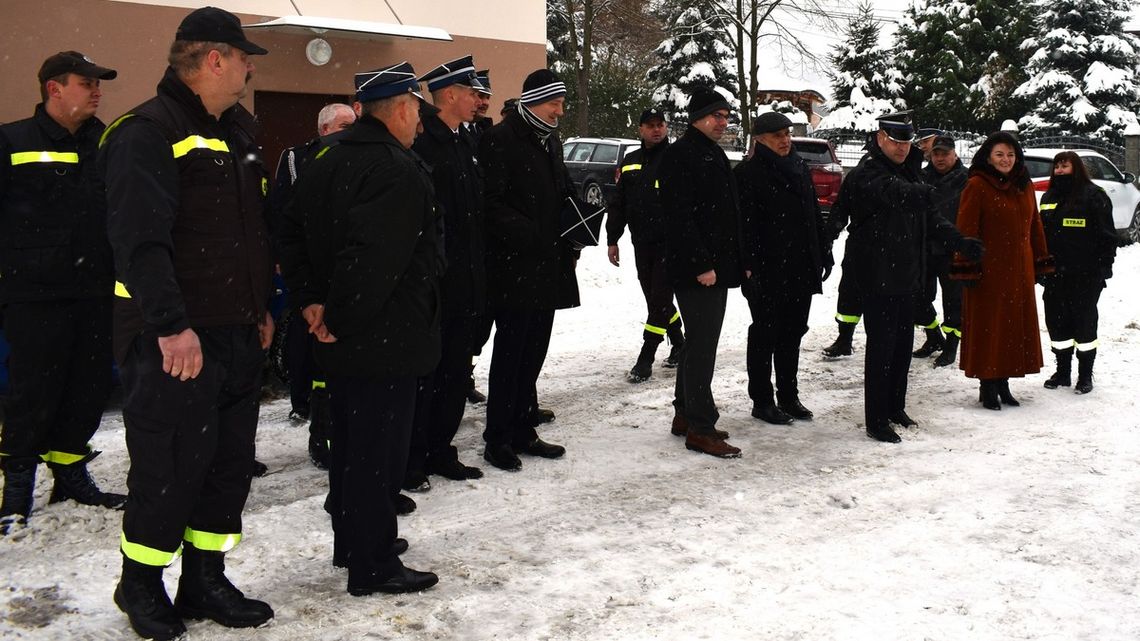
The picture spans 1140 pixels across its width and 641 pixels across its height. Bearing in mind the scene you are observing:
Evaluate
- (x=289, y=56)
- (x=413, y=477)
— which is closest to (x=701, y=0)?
(x=289, y=56)

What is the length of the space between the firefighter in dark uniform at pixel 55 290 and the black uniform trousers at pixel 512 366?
2.04 meters

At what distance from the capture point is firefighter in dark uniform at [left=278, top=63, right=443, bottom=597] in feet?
13.0

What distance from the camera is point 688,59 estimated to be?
135 ft

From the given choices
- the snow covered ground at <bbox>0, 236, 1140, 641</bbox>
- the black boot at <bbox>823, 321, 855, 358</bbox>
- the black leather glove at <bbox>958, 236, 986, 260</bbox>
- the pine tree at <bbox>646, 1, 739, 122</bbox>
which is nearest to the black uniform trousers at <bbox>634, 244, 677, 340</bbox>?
the snow covered ground at <bbox>0, 236, 1140, 641</bbox>

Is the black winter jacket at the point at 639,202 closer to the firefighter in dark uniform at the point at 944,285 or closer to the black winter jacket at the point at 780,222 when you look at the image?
the black winter jacket at the point at 780,222

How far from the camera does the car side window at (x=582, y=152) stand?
82.3 feet

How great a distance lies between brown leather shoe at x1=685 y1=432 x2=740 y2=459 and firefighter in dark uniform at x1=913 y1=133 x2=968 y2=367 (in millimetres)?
3528

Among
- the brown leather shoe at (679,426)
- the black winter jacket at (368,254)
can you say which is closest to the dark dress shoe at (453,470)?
the brown leather shoe at (679,426)

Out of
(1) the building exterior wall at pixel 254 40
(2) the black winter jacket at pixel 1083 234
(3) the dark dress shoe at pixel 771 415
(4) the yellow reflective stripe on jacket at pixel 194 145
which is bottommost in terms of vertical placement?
(3) the dark dress shoe at pixel 771 415

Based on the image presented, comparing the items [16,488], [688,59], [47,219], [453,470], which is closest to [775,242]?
[453,470]

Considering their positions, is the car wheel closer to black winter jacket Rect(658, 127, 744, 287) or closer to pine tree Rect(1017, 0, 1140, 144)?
black winter jacket Rect(658, 127, 744, 287)

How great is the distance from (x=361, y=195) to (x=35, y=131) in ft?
7.53

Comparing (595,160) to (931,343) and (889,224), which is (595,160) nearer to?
(931,343)

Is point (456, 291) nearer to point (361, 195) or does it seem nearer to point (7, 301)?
point (361, 195)
